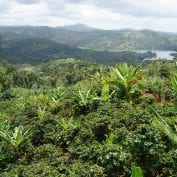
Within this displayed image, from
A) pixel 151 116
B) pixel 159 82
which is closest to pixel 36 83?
pixel 159 82

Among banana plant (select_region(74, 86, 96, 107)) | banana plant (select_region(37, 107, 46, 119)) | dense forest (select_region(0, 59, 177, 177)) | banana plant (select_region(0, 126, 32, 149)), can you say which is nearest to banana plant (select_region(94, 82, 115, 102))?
dense forest (select_region(0, 59, 177, 177))

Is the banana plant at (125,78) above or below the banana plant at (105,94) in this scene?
above

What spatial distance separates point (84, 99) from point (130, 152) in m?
8.62

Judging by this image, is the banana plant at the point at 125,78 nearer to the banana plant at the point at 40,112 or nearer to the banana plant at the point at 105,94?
the banana plant at the point at 105,94

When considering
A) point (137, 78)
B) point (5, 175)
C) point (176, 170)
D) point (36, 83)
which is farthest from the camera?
point (36, 83)

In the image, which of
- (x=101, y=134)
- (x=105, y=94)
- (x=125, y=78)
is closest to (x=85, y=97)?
(x=105, y=94)

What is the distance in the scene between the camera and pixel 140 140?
47.5ft

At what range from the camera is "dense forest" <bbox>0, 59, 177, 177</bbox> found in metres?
14.7

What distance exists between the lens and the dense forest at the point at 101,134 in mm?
14727

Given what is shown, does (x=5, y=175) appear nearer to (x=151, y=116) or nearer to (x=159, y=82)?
(x=151, y=116)

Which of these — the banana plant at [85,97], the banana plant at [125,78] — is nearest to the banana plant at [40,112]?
the banana plant at [85,97]

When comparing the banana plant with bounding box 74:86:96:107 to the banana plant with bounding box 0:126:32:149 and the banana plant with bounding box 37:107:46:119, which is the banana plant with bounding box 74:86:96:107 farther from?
the banana plant with bounding box 0:126:32:149

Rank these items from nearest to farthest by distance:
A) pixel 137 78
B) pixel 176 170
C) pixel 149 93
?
pixel 176 170 → pixel 137 78 → pixel 149 93

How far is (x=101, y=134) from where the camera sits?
19.6 metres
